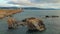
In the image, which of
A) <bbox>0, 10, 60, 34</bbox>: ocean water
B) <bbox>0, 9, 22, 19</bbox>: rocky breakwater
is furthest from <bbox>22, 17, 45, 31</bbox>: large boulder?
<bbox>0, 9, 22, 19</bbox>: rocky breakwater

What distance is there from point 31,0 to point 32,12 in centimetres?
15

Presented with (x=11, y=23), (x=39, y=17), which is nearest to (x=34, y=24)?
(x=39, y=17)

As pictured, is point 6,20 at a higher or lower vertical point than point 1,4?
lower

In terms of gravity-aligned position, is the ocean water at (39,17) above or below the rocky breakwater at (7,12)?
below

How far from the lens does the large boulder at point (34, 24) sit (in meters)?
2.18

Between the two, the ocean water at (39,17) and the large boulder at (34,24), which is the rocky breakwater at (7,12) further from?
the large boulder at (34,24)

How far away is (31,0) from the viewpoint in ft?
7.29

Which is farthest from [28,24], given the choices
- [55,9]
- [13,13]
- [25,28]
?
[55,9]

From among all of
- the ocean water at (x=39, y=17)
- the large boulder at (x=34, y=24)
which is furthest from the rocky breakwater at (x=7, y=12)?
the large boulder at (x=34, y=24)

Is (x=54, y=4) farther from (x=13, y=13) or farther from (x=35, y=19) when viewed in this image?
(x=13, y=13)

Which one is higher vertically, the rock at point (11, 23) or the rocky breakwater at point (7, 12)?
the rocky breakwater at point (7, 12)

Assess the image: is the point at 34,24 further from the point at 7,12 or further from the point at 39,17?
the point at 7,12

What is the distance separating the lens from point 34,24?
7.18ft

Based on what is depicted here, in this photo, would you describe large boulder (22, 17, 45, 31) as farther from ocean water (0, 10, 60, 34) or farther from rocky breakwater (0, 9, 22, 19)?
rocky breakwater (0, 9, 22, 19)
